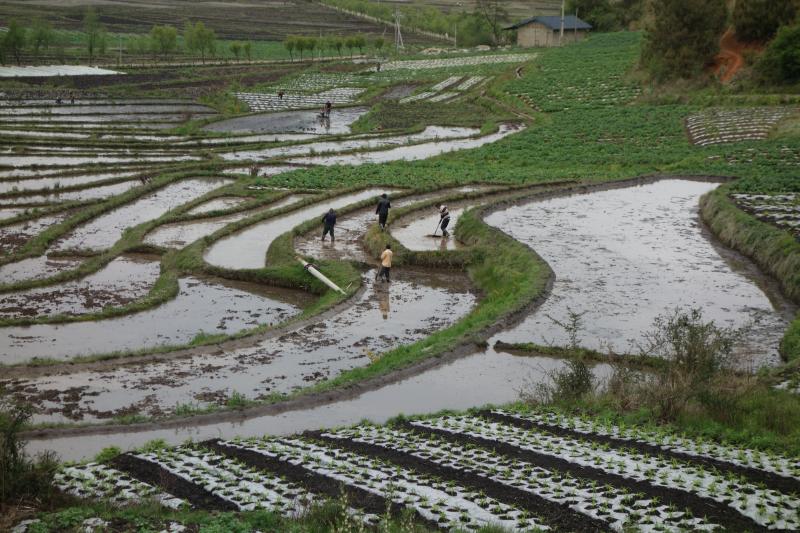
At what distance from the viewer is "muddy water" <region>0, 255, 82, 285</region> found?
90.7 ft

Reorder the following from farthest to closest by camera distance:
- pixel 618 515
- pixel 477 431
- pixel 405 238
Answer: pixel 405 238
pixel 477 431
pixel 618 515

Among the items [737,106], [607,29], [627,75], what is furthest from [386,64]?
[737,106]

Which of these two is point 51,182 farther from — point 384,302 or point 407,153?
point 384,302

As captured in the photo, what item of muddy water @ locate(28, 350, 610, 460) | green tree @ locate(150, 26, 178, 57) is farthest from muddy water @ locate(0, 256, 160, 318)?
green tree @ locate(150, 26, 178, 57)

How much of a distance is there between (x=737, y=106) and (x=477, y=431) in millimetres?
51299

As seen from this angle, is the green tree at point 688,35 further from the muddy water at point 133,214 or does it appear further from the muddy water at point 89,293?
the muddy water at point 89,293

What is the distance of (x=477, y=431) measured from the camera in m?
15.8

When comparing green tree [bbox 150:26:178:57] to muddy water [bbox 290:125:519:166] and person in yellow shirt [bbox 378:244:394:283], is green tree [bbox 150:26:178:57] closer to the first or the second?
muddy water [bbox 290:125:519:166]

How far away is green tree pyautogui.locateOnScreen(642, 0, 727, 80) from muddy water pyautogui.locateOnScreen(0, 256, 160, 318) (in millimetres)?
51080

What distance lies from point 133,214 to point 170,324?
1483 cm

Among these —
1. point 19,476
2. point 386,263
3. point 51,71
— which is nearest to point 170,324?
point 386,263

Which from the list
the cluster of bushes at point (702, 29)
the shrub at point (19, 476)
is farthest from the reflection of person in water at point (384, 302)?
the cluster of bushes at point (702, 29)

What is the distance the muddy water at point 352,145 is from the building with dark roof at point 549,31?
185 ft

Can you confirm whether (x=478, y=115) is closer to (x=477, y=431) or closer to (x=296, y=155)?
(x=296, y=155)
